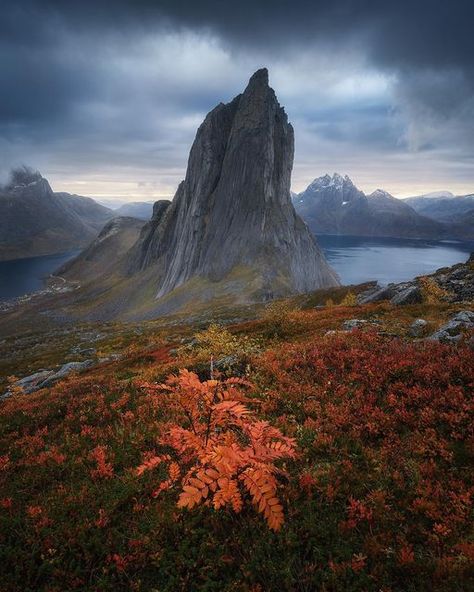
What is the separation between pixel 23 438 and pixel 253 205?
344ft

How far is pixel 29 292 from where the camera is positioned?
188125 millimetres

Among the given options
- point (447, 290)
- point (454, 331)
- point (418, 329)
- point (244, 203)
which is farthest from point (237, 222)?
point (454, 331)

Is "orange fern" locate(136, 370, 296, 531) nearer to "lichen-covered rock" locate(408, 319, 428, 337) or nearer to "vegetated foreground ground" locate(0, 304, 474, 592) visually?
"vegetated foreground ground" locate(0, 304, 474, 592)

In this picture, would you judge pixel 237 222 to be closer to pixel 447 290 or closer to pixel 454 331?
pixel 447 290

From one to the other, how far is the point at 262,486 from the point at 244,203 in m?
109

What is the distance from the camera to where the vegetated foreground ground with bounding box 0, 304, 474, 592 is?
235 inches

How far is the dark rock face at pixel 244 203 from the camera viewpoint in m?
106

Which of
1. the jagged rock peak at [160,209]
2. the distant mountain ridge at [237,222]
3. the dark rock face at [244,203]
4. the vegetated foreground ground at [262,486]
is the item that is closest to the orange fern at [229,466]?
the vegetated foreground ground at [262,486]

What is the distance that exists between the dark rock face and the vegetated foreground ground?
85.6m

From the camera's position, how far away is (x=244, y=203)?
361 feet

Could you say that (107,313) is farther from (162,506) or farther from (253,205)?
(162,506)

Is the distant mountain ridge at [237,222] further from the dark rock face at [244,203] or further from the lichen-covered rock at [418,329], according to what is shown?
the lichen-covered rock at [418,329]

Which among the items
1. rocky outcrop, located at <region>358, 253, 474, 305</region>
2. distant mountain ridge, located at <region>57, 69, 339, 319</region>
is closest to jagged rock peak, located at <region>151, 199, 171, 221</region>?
distant mountain ridge, located at <region>57, 69, 339, 319</region>

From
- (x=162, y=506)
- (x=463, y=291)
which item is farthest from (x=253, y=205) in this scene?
(x=162, y=506)
